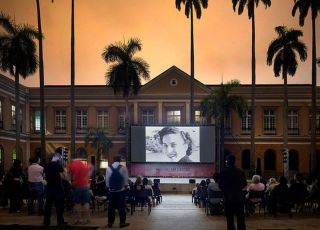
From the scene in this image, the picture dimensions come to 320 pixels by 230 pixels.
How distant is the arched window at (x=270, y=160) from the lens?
5597cm

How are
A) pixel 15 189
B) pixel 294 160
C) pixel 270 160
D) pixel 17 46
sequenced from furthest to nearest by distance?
pixel 270 160 < pixel 294 160 < pixel 17 46 < pixel 15 189

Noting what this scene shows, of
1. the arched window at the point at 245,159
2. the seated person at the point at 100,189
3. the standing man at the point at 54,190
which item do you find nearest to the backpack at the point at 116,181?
the standing man at the point at 54,190

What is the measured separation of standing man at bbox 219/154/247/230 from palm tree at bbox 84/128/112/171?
43.0m

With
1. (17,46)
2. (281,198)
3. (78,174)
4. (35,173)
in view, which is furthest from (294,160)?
(78,174)

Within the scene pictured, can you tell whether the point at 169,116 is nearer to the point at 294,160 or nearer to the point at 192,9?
the point at 294,160

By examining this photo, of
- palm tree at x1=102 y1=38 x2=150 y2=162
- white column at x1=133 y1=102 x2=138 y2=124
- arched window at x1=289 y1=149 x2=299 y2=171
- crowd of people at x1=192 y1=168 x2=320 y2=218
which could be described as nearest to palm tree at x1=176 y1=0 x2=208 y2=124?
palm tree at x1=102 y1=38 x2=150 y2=162

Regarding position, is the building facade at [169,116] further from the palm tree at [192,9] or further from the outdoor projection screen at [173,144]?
the outdoor projection screen at [173,144]

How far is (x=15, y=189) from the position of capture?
17359 millimetres

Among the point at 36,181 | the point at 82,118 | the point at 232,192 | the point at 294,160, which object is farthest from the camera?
the point at 82,118

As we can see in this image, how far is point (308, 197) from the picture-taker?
62.0 ft

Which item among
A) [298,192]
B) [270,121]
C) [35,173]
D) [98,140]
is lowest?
[298,192]

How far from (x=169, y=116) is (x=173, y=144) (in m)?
17.7

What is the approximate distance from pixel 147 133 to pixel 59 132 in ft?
69.0

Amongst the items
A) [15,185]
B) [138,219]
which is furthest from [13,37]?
[138,219]
